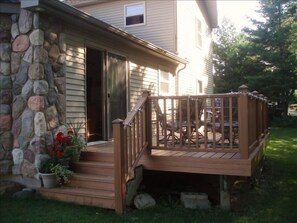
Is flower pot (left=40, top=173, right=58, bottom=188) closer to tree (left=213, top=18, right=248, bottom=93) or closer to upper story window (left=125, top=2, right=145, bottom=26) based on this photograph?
upper story window (left=125, top=2, right=145, bottom=26)

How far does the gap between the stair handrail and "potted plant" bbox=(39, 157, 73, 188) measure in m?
1.14

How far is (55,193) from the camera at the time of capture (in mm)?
5316

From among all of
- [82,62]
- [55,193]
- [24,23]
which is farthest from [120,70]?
[55,193]

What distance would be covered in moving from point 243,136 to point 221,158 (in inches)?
18.9

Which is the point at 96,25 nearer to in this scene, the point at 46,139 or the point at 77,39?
the point at 77,39

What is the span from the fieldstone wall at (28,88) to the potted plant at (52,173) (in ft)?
0.66

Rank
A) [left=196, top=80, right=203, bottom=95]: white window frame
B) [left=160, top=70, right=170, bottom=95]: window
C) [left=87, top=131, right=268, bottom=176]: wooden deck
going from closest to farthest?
[left=87, top=131, right=268, bottom=176]: wooden deck
[left=160, top=70, right=170, bottom=95]: window
[left=196, top=80, right=203, bottom=95]: white window frame

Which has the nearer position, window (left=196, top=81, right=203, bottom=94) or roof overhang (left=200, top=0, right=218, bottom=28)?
window (left=196, top=81, right=203, bottom=94)

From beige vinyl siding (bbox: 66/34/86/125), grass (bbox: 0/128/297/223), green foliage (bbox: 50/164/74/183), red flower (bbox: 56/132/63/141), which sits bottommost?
grass (bbox: 0/128/297/223)

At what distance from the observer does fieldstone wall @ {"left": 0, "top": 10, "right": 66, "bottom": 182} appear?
5.58 meters

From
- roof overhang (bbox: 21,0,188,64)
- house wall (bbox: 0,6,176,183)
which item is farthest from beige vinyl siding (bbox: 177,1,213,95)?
house wall (bbox: 0,6,176,183)

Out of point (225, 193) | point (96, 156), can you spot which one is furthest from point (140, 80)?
point (225, 193)

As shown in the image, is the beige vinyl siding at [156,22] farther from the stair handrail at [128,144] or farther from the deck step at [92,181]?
the deck step at [92,181]

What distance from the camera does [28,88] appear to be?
18.6 ft
